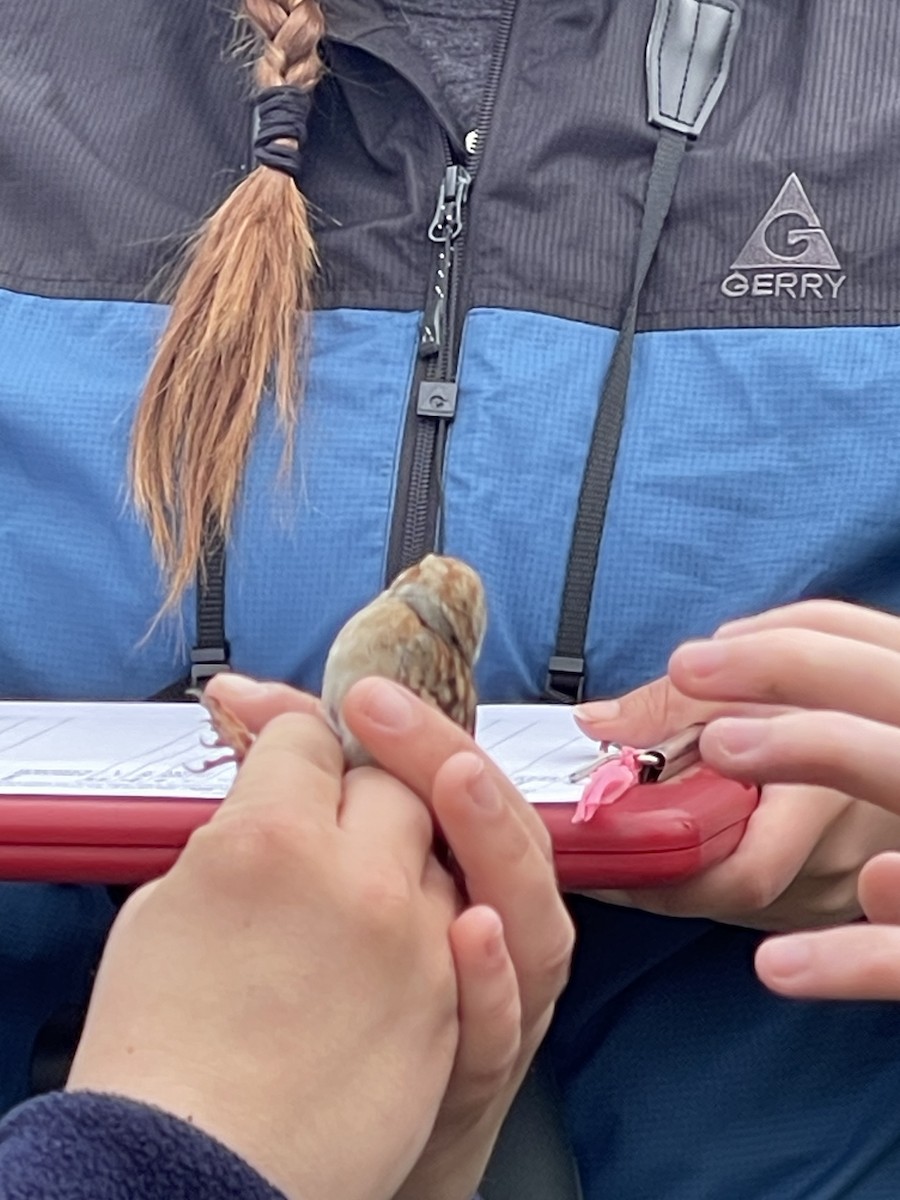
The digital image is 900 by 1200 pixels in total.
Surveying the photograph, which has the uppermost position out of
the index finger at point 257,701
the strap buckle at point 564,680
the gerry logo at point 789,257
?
the gerry logo at point 789,257

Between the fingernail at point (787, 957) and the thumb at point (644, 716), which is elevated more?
the thumb at point (644, 716)

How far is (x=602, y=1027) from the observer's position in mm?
981

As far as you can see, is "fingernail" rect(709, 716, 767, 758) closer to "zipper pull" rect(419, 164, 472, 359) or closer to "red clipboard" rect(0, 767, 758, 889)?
"red clipboard" rect(0, 767, 758, 889)

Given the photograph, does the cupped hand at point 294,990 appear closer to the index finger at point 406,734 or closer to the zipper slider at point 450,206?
the index finger at point 406,734

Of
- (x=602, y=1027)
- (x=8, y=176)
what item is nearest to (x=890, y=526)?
(x=602, y=1027)

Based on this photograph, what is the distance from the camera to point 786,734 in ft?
2.11

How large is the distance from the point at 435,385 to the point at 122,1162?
668mm

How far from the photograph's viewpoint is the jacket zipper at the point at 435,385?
99 centimetres

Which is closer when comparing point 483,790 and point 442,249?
point 483,790

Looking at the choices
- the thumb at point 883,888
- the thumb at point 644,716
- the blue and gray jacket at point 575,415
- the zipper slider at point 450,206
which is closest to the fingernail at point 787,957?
the thumb at point 883,888

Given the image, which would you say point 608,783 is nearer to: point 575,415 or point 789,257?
point 575,415

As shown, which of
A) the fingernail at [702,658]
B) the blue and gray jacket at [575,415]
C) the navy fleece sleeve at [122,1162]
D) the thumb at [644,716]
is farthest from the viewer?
the blue and gray jacket at [575,415]

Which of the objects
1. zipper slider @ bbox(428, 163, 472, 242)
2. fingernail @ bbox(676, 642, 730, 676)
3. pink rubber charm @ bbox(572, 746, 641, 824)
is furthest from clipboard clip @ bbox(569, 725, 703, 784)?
zipper slider @ bbox(428, 163, 472, 242)

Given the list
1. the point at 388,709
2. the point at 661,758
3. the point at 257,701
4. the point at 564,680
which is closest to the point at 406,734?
the point at 388,709
